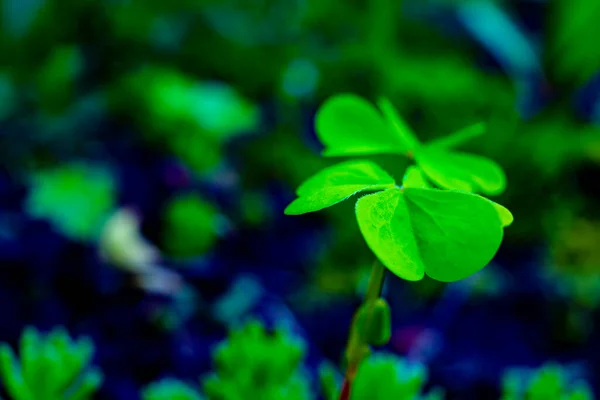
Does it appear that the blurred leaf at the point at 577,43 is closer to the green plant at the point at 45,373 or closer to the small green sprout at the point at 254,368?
the small green sprout at the point at 254,368

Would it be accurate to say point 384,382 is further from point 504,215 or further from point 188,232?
point 188,232

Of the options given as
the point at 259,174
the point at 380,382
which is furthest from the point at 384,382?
the point at 259,174

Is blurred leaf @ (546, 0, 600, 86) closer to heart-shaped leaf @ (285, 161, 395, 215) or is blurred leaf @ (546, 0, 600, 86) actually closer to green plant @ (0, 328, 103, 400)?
heart-shaped leaf @ (285, 161, 395, 215)

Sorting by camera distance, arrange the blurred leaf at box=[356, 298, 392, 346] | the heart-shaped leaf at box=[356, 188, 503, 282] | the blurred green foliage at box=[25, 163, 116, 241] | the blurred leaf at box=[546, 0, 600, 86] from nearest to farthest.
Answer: the heart-shaped leaf at box=[356, 188, 503, 282] → the blurred leaf at box=[356, 298, 392, 346] → the blurred green foliage at box=[25, 163, 116, 241] → the blurred leaf at box=[546, 0, 600, 86]

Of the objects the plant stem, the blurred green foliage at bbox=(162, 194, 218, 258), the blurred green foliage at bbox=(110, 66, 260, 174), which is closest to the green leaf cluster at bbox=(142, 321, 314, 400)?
the plant stem

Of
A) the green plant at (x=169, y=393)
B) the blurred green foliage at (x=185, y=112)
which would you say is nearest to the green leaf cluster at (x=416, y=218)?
the green plant at (x=169, y=393)

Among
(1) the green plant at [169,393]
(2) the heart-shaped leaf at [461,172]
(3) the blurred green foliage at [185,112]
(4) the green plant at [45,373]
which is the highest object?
(2) the heart-shaped leaf at [461,172]

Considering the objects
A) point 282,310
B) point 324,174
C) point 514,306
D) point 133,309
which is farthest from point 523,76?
point 324,174
